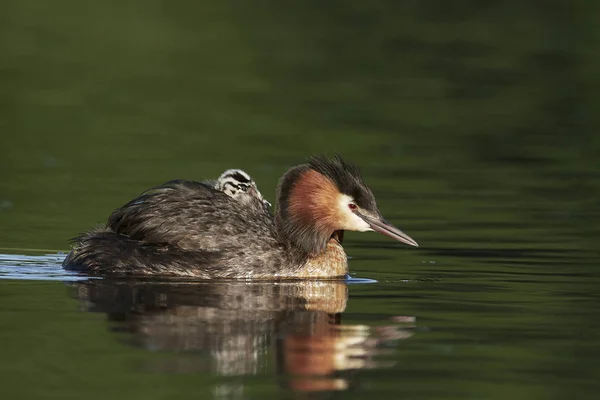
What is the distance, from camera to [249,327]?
1277cm

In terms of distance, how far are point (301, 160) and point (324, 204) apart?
9410 millimetres

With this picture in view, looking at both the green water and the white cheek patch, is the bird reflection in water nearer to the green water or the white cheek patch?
the green water

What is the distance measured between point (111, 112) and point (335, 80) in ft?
27.5

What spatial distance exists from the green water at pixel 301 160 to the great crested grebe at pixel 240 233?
18.0 inches

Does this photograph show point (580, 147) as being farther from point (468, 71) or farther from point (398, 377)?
point (398, 377)

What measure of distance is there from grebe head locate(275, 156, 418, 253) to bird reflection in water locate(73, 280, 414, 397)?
21.2 inches

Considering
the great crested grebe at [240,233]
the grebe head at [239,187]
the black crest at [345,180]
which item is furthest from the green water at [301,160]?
the grebe head at [239,187]

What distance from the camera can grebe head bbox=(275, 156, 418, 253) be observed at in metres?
15.6

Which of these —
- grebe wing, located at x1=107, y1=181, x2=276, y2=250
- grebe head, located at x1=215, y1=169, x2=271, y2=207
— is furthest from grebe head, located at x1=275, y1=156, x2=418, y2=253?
grebe head, located at x1=215, y1=169, x2=271, y2=207

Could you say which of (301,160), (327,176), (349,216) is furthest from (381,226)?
(301,160)

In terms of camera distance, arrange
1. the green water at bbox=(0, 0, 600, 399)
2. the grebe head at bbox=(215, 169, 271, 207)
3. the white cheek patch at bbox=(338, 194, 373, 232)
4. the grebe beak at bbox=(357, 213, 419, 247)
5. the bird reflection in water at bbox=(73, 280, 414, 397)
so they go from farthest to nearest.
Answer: the grebe head at bbox=(215, 169, 271, 207) → the white cheek patch at bbox=(338, 194, 373, 232) → the grebe beak at bbox=(357, 213, 419, 247) → the green water at bbox=(0, 0, 600, 399) → the bird reflection in water at bbox=(73, 280, 414, 397)

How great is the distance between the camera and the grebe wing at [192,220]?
15.6 meters

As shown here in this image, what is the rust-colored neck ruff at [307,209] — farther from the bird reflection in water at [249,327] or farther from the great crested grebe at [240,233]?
the bird reflection in water at [249,327]

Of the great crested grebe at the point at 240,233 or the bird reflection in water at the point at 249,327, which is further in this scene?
the great crested grebe at the point at 240,233
